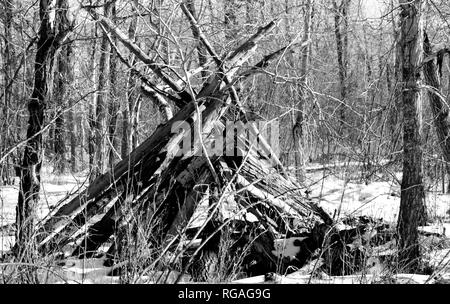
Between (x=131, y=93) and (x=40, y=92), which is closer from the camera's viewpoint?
(x=40, y=92)

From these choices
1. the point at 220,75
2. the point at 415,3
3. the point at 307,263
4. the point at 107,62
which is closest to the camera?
the point at 307,263

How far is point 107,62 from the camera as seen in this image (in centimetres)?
1260

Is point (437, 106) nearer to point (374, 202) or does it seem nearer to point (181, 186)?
point (374, 202)

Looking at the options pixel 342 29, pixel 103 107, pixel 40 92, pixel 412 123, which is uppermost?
pixel 342 29

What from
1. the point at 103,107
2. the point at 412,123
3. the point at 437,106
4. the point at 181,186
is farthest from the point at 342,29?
the point at 181,186

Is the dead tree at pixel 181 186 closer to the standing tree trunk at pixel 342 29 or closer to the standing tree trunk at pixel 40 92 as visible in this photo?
the standing tree trunk at pixel 40 92

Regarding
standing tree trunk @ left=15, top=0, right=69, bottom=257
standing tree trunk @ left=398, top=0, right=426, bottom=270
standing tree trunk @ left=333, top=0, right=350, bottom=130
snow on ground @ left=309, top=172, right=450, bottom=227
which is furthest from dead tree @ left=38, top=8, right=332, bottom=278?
Result: standing tree trunk @ left=333, top=0, right=350, bottom=130

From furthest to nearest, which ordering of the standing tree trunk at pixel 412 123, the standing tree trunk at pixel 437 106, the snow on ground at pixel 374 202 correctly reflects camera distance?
the standing tree trunk at pixel 437 106 → the snow on ground at pixel 374 202 → the standing tree trunk at pixel 412 123

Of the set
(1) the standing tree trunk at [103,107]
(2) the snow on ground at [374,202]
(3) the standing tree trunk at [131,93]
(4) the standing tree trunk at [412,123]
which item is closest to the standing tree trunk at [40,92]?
(1) the standing tree trunk at [103,107]

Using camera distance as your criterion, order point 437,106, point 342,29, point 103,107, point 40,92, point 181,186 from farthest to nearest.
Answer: point 103,107 → point 342,29 → point 437,106 → point 181,186 → point 40,92
